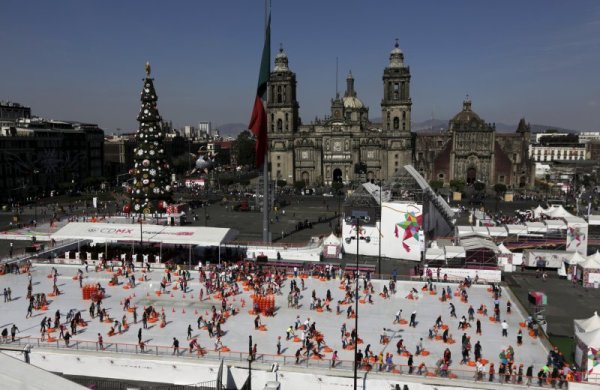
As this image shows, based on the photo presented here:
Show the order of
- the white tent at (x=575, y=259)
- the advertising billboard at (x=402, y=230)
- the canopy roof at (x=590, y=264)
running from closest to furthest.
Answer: the canopy roof at (x=590, y=264) < the white tent at (x=575, y=259) < the advertising billboard at (x=402, y=230)

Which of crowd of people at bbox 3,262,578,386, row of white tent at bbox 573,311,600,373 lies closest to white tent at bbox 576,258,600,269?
crowd of people at bbox 3,262,578,386

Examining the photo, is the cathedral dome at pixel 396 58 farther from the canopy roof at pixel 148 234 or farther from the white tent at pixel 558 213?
the canopy roof at pixel 148 234

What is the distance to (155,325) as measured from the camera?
945 inches

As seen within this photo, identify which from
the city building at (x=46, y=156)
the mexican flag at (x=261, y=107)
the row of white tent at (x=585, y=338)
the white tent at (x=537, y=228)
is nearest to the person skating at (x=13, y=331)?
the mexican flag at (x=261, y=107)

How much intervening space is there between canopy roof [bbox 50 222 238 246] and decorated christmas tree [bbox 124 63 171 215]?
9.97 metres

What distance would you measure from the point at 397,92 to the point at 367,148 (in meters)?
10.8

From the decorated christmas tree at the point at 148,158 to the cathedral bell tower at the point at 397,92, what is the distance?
49.3m

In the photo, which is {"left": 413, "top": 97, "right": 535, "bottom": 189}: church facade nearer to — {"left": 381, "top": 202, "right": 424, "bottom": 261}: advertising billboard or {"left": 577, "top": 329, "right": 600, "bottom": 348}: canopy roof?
{"left": 381, "top": 202, "right": 424, "bottom": 261}: advertising billboard

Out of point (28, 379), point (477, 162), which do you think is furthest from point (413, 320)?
point (477, 162)

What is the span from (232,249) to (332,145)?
55.6m

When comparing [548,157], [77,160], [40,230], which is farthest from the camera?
[548,157]

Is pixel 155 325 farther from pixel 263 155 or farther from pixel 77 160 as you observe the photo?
pixel 77 160

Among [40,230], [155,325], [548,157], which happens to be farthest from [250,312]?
[548,157]

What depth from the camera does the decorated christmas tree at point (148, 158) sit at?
47.2m
